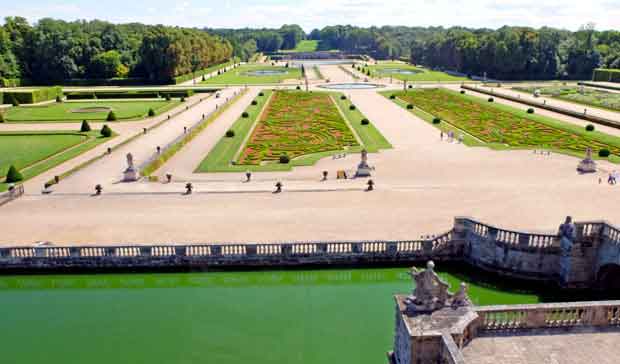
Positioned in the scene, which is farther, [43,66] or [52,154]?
[43,66]

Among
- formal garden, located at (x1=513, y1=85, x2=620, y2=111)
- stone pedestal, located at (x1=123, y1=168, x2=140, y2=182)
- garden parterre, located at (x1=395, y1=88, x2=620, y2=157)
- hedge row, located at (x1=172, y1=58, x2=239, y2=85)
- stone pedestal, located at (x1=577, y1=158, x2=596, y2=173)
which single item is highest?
hedge row, located at (x1=172, y1=58, x2=239, y2=85)

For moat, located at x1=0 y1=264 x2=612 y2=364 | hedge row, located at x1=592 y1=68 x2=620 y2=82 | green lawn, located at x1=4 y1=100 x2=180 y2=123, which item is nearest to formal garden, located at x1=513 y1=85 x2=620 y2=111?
hedge row, located at x1=592 y1=68 x2=620 y2=82

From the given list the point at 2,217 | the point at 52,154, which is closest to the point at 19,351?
the point at 2,217

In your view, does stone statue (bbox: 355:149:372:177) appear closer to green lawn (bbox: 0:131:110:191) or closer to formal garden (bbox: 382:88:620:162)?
formal garden (bbox: 382:88:620:162)

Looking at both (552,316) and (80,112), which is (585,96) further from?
(552,316)

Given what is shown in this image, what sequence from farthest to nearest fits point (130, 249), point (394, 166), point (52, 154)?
1. point (52, 154)
2. point (394, 166)
3. point (130, 249)

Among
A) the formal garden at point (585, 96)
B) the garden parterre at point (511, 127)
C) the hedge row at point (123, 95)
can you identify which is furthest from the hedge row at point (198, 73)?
the formal garden at point (585, 96)

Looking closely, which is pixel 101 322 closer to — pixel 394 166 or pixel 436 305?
pixel 436 305
